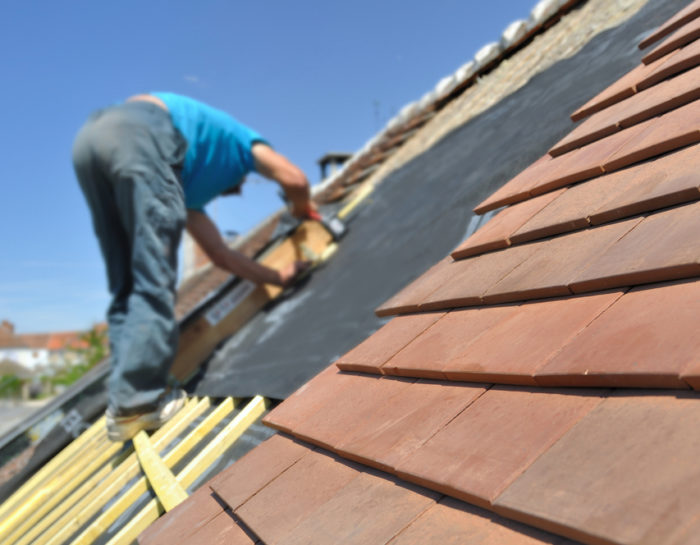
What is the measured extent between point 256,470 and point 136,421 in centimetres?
180

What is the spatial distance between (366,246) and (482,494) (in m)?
2.90

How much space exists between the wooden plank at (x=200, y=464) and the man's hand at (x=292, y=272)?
6.14 feet

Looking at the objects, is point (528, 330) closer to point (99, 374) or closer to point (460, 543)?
point (460, 543)

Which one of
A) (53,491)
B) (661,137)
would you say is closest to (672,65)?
(661,137)

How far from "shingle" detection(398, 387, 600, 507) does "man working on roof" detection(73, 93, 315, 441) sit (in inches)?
91.9

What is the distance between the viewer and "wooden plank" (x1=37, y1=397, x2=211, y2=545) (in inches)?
90.2

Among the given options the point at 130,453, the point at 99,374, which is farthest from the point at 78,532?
the point at 99,374

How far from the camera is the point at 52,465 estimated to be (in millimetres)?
3422

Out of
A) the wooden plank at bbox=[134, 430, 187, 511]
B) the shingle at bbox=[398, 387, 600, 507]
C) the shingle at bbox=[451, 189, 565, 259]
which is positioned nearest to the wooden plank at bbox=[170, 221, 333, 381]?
the wooden plank at bbox=[134, 430, 187, 511]

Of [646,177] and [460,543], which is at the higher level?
[646,177]

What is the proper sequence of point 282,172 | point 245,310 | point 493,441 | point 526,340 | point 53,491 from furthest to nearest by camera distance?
point 245,310 < point 282,172 < point 53,491 < point 526,340 < point 493,441

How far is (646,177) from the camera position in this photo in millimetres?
1300

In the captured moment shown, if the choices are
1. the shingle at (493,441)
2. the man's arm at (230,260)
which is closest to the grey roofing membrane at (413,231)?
the man's arm at (230,260)

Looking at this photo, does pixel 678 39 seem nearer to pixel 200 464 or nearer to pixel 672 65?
pixel 672 65
